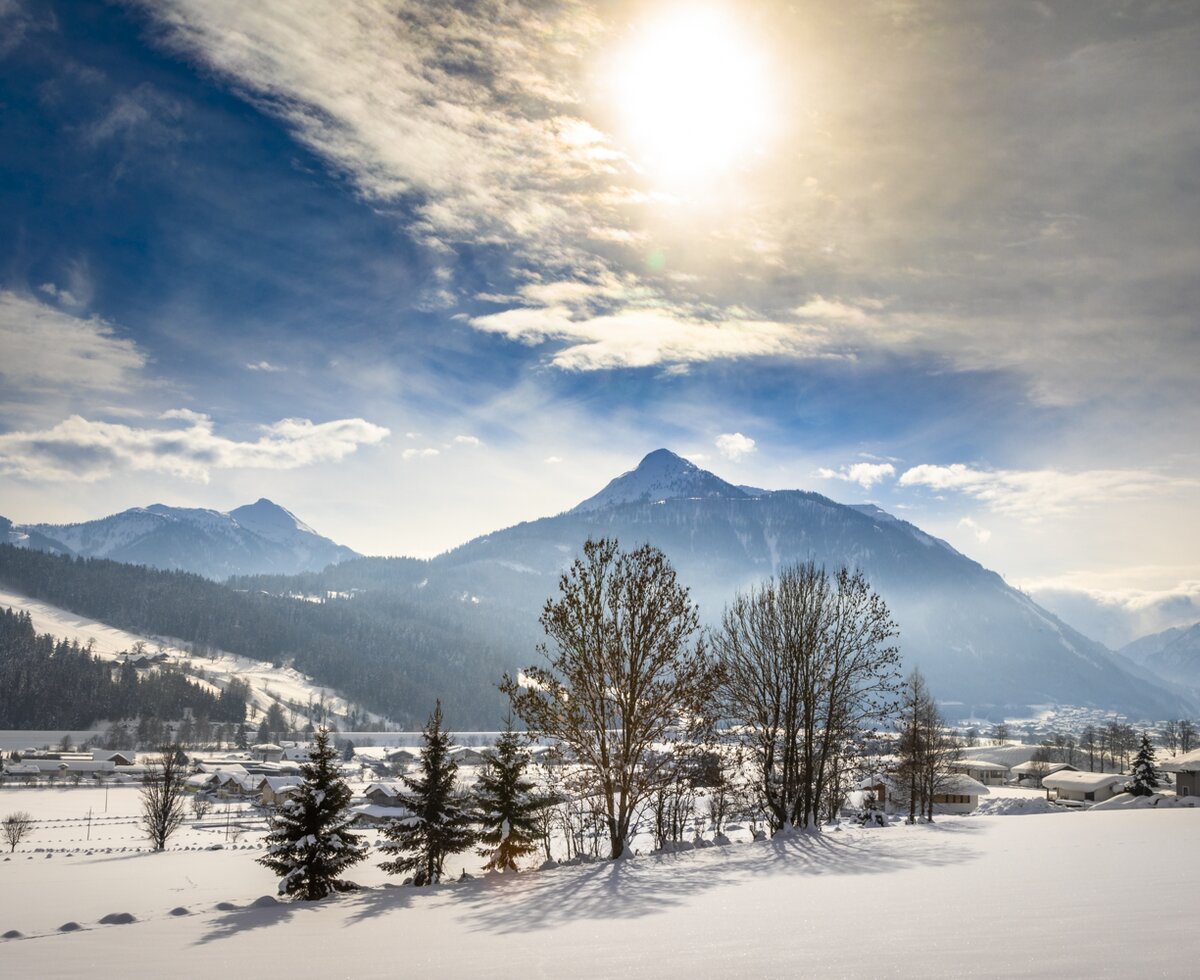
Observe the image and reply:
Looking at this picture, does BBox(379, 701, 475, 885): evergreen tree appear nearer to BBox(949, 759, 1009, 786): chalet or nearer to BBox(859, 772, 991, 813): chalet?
BBox(859, 772, 991, 813): chalet

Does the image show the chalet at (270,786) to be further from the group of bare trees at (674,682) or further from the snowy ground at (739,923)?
the snowy ground at (739,923)

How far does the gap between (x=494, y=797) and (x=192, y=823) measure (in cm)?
8563

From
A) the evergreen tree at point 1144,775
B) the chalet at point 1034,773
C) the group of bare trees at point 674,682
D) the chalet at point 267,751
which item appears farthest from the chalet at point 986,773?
the chalet at point 267,751

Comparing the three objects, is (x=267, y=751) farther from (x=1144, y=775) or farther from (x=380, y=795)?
(x=1144, y=775)

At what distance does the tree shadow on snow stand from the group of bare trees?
3636 mm

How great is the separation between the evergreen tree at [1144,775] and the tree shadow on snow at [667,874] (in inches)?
2481

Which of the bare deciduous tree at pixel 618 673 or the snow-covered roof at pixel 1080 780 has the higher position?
the bare deciduous tree at pixel 618 673

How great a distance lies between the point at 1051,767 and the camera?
4542 inches

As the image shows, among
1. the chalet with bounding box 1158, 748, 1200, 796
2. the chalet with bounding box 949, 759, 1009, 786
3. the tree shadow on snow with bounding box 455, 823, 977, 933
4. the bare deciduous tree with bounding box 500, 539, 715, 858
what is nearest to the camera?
the tree shadow on snow with bounding box 455, 823, 977, 933

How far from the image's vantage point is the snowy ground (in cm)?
666

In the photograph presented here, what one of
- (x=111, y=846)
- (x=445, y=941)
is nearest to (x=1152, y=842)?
(x=445, y=941)

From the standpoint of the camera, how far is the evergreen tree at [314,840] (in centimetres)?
2262

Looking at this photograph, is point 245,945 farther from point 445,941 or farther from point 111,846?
point 111,846

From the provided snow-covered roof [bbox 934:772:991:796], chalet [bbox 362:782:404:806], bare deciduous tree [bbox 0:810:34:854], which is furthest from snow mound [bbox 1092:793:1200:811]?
bare deciduous tree [bbox 0:810:34:854]
